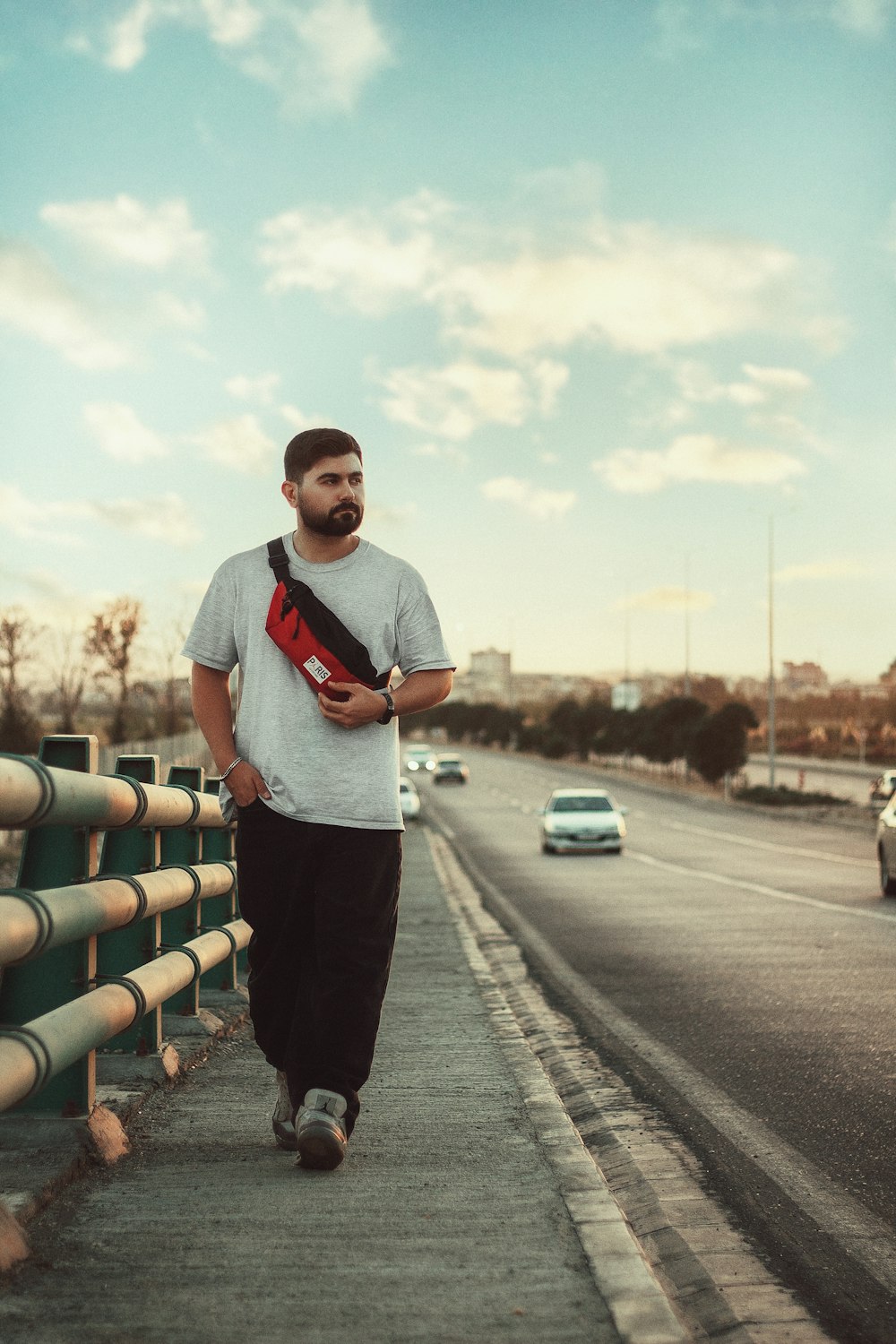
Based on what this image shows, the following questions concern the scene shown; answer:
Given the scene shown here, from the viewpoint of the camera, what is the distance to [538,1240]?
3652 millimetres

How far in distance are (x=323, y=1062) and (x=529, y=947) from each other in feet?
30.1

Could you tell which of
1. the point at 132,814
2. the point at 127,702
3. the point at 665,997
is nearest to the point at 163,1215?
the point at 132,814

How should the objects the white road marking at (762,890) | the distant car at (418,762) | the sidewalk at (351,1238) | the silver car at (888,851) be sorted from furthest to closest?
the distant car at (418,762) → the silver car at (888,851) → the white road marking at (762,890) → the sidewalk at (351,1238)

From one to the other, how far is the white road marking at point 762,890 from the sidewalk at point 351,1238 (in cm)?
995

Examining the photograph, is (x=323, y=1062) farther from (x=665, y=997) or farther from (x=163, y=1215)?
(x=665, y=997)

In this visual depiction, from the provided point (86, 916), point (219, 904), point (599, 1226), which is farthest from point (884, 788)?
point (86, 916)

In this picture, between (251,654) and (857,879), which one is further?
(857,879)

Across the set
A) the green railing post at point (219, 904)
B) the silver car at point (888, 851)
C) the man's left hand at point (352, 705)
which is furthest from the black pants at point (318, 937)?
the silver car at point (888, 851)

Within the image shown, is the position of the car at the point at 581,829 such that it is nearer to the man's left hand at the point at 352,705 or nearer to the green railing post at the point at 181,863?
the green railing post at the point at 181,863

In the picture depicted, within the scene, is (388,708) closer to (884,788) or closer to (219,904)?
(219,904)

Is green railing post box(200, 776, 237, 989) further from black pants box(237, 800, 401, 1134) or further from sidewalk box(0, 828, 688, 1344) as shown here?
black pants box(237, 800, 401, 1134)

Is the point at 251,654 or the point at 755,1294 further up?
the point at 251,654

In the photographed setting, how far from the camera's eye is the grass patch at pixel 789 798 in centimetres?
5353

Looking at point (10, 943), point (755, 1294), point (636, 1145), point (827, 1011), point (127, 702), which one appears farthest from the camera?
point (127, 702)
